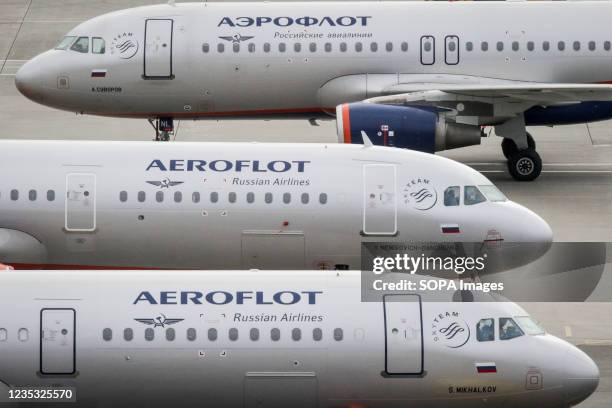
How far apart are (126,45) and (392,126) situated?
321 inches

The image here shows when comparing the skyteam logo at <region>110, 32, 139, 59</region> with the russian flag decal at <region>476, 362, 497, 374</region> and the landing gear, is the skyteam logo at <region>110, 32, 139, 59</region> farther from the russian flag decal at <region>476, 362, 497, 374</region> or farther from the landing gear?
the russian flag decal at <region>476, 362, 497, 374</region>

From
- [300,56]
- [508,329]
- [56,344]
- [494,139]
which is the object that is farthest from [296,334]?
A: [494,139]

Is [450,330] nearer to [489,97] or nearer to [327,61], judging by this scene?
[489,97]

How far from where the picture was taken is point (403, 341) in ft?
88.9

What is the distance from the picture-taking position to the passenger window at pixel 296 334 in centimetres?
2708

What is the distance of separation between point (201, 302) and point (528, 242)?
9.95 meters

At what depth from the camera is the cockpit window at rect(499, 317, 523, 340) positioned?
27545mm

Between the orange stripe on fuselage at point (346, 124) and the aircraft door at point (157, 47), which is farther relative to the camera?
the aircraft door at point (157, 47)

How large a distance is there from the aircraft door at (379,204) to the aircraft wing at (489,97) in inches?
453

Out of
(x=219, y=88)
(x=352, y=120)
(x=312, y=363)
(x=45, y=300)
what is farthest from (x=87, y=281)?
(x=219, y=88)

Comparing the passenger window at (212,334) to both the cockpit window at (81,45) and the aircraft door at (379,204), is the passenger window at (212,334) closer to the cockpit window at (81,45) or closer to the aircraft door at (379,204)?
the aircraft door at (379,204)

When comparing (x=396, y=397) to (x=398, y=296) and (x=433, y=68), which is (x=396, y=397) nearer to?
(x=398, y=296)

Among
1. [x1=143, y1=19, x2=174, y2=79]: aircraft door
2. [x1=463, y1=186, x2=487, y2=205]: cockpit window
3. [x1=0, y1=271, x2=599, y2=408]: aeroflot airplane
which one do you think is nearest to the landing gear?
[x1=143, y1=19, x2=174, y2=79]: aircraft door

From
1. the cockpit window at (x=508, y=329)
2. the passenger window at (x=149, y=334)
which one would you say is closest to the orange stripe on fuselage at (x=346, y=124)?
the cockpit window at (x=508, y=329)
